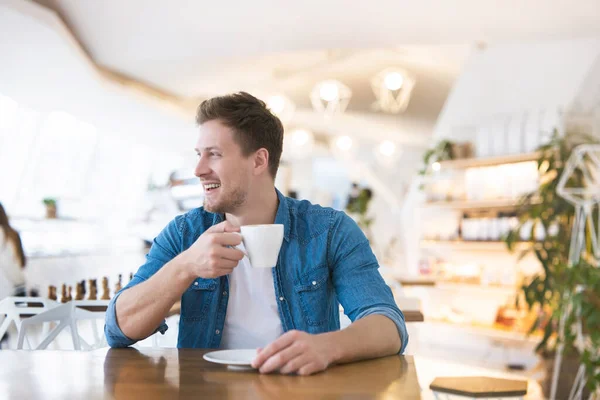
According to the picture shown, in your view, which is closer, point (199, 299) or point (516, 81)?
point (199, 299)

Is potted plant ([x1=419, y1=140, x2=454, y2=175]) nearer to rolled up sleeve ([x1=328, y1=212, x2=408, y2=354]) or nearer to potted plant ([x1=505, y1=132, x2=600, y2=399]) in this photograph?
potted plant ([x1=505, y1=132, x2=600, y2=399])

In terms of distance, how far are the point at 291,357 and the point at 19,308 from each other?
1401 mm

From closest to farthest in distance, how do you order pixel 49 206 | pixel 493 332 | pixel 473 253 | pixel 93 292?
pixel 93 292, pixel 493 332, pixel 473 253, pixel 49 206

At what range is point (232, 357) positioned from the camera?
136 centimetres

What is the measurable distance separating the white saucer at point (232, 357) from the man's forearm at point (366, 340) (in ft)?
0.53

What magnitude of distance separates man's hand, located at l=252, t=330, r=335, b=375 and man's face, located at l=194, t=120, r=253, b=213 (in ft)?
2.07

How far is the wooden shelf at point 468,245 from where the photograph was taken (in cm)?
553

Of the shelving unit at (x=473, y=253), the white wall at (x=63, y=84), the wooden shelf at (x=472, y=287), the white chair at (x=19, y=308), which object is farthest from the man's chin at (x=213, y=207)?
the wooden shelf at (x=472, y=287)

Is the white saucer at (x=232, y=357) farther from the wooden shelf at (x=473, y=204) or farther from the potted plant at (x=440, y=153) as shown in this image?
the potted plant at (x=440, y=153)

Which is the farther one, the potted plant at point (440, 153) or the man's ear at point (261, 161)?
the potted plant at point (440, 153)

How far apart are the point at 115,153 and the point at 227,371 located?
1057 centimetres

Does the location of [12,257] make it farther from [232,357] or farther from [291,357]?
[291,357]

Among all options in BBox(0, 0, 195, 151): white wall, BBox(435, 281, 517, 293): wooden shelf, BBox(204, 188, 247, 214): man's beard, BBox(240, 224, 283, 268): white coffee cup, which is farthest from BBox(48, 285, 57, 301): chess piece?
BBox(435, 281, 517, 293): wooden shelf

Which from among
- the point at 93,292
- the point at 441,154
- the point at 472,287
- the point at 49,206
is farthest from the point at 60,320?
the point at 49,206
